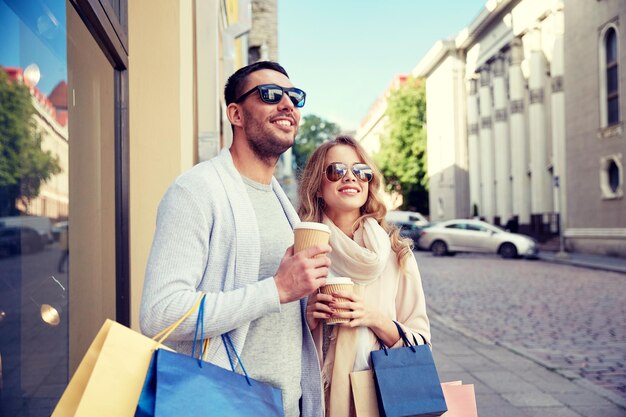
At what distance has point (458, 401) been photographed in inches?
90.7

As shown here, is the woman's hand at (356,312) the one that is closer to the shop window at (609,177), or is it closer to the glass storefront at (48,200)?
the glass storefront at (48,200)

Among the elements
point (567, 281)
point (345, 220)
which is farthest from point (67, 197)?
point (567, 281)

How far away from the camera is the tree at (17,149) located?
178 centimetres

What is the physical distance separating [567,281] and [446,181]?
102 feet

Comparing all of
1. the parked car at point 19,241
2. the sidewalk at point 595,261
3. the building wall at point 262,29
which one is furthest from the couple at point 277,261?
the building wall at point 262,29

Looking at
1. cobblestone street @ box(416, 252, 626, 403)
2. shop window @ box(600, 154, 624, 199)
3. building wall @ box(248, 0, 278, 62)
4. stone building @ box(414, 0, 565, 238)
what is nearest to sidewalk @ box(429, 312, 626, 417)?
cobblestone street @ box(416, 252, 626, 403)

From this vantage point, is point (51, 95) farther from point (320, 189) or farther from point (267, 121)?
point (320, 189)

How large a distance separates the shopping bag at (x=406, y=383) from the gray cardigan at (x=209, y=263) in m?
0.42

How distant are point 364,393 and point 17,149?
54.3 inches

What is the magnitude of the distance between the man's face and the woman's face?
1.60 ft

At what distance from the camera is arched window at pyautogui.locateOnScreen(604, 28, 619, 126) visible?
23.3m

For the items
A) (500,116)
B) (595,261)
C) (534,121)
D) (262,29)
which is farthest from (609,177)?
(500,116)

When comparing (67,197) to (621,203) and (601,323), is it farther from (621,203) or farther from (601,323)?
(621,203)

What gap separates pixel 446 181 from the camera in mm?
46250
